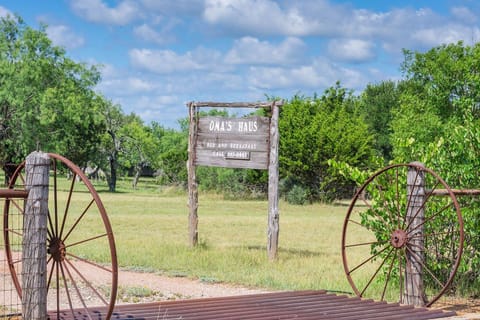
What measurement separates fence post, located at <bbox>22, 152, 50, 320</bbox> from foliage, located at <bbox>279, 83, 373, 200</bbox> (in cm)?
2956

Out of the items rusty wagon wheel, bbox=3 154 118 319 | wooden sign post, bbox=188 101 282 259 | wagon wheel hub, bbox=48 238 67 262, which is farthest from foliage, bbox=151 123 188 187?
wagon wheel hub, bbox=48 238 67 262

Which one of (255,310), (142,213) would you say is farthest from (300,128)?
(255,310)

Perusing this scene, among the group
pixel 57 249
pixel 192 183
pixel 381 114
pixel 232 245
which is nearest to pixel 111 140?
pixel 381 114

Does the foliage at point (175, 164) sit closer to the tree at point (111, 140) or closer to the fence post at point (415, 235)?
the tree at point (111, 140)

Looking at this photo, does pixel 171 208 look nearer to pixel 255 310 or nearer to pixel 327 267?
pixel 327 267

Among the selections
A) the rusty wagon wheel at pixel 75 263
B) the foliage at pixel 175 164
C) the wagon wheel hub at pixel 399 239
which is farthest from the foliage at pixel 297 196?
the wagon wheel hub at pixel 399 239

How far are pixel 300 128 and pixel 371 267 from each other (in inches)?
908

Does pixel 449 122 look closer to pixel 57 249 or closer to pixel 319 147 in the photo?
pixel 319 147

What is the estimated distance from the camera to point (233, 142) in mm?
15836

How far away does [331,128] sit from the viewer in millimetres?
37094

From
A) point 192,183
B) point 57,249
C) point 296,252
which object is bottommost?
point 296,252

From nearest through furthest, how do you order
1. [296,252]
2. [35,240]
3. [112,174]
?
1. [35,240]
2. [296,252]
3. [112,174]

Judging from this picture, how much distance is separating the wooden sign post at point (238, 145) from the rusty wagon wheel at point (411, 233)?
389cm

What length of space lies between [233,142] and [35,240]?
356 inches
